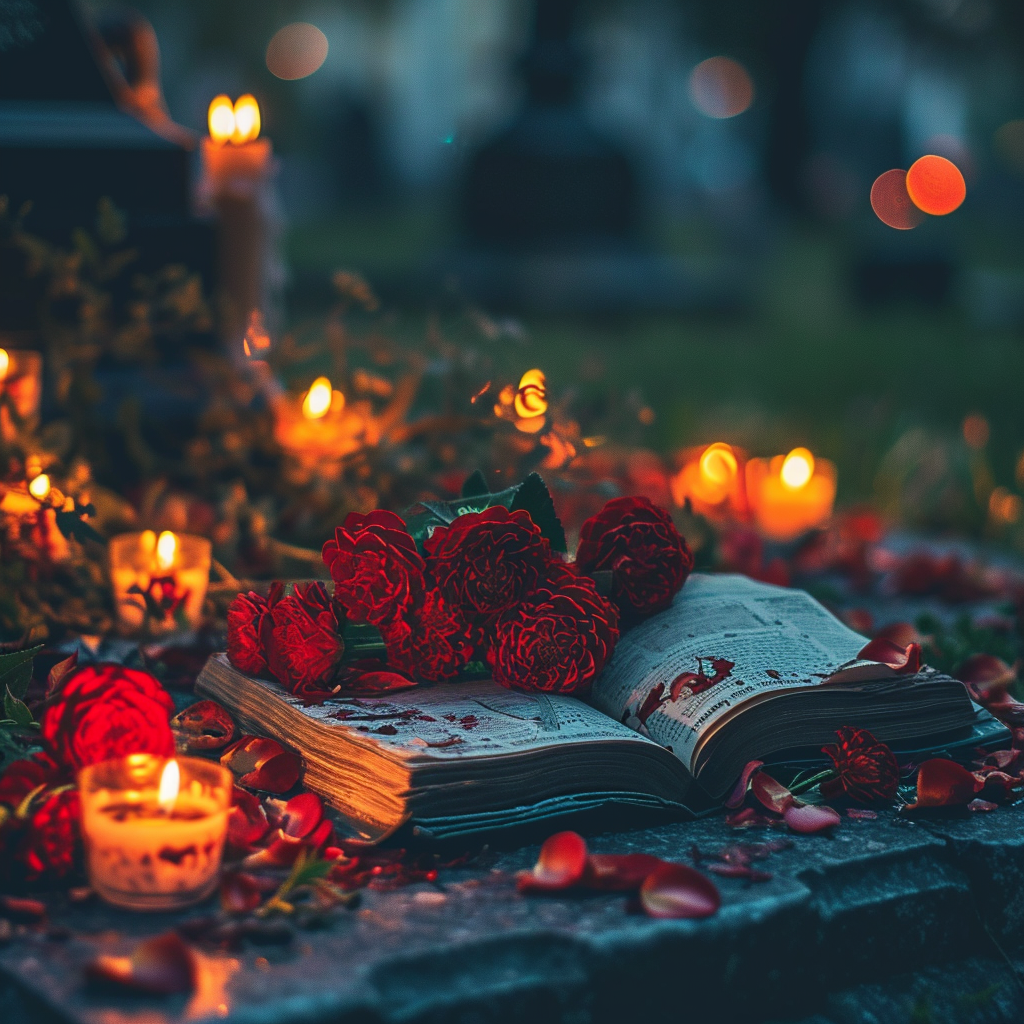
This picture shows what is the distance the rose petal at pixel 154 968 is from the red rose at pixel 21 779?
293 millimetres

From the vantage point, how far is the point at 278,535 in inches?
112

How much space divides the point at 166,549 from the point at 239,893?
0.91 m

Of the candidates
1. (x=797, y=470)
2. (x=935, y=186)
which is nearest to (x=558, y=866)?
(x=797, y=470)

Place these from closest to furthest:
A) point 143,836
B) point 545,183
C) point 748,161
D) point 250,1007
A: point 250,1007, point 143,836, point 545,183, point 748,161

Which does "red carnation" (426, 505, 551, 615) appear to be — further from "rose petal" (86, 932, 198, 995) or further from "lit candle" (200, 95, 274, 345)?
"lit candle" (200, 95, 274, 345)

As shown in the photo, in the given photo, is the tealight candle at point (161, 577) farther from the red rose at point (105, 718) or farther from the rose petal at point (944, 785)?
the rose petal at point (944, 785)

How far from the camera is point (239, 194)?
10.4 feet

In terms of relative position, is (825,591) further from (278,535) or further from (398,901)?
(398,901)

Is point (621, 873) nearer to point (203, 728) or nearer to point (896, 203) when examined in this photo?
point (203, 728)

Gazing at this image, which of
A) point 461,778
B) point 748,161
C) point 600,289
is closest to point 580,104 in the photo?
point 600,289

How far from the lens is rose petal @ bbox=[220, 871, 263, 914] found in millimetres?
1336

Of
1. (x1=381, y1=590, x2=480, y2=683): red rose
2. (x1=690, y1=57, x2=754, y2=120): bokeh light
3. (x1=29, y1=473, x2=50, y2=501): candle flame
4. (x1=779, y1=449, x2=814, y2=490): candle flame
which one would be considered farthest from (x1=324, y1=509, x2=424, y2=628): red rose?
(x1=690, y1=57, x2=754, y2=120): bokeh light

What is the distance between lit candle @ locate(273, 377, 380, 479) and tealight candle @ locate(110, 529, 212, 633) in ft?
1.71

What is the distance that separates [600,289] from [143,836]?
8.06m
